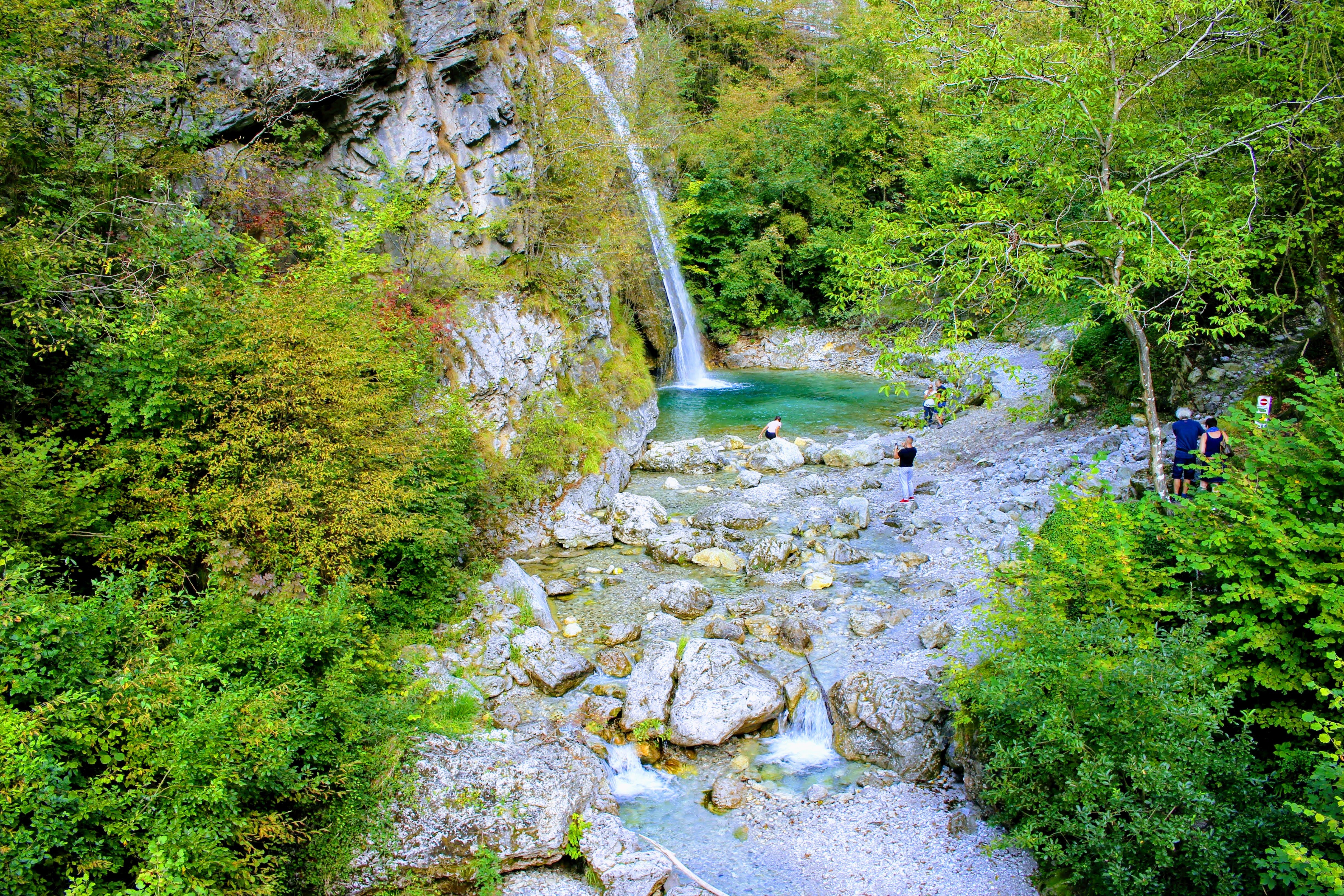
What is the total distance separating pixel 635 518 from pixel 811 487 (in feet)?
16.0

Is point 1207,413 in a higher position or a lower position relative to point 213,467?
lower

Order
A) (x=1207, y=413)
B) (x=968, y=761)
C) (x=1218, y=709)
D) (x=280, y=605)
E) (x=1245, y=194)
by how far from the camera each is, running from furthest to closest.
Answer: (x=1207, y=413), (x=1245, y=194), (x=968, y=761), (x=280, y=605), (x=1218, y=709)

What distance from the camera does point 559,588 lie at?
447 inches

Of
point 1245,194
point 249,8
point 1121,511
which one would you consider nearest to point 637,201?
point 249,8

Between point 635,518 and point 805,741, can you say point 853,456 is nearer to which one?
point 635,518

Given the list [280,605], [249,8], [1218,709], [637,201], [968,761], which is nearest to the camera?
[1218,709]

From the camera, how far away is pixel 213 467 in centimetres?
714

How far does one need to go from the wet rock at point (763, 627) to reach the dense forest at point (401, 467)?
3.27m

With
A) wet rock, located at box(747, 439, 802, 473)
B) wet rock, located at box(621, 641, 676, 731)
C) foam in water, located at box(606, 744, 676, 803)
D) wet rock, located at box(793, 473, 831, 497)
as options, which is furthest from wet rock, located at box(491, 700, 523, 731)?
wet rock, located at box(747, 439, 802, 473)

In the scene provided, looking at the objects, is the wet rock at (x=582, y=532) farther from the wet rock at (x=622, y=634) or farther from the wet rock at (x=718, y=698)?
the wet rock at (x=718, y=698)

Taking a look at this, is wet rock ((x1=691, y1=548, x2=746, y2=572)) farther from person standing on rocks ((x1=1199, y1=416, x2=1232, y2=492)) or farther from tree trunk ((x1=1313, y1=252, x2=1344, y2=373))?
tree trunk ((x1=1313, y1=252, x2=1344, y2=373))

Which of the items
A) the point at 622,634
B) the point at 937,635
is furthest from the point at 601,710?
the point at 937,635

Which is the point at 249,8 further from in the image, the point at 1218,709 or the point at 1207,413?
the point at 1207,413

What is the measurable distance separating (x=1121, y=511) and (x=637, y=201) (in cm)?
2045
